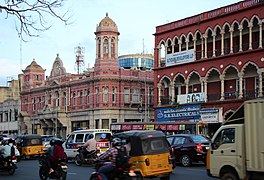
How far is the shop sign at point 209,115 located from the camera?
136 feet

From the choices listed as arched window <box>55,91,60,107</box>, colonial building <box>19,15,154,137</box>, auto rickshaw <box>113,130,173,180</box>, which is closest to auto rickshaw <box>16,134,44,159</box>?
auto rickshaw <box>113,130,173,180</box>

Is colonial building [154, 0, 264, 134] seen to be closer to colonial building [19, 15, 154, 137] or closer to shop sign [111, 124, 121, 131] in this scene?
shop sign [111, 124, 121, 131]

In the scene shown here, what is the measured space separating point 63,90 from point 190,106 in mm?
25811

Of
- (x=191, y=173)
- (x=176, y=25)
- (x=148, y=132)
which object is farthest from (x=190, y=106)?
(x=148, y=132)

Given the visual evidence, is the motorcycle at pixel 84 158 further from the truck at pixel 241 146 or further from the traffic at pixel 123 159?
the truck at pixel 241 146

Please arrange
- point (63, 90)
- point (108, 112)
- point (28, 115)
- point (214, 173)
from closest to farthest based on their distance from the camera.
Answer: point (214, 173) < point (108, 112) < point (63, 90) < point (28, 115)

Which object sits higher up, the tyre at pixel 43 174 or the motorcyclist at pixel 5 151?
the motorcyclist at pixel 5 151

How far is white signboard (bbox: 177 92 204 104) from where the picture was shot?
4359cm

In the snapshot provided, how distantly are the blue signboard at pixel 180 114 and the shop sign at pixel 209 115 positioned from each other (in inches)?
30.7

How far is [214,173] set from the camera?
14109 mm

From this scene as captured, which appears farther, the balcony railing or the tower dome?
the tower dome

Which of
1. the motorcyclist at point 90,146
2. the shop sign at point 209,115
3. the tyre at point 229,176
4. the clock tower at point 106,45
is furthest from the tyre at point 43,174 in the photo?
the clock tower at point 106,45

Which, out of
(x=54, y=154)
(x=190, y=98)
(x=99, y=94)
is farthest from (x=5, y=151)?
(x=99, y=94)

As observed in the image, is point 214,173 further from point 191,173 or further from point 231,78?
point 231,78
